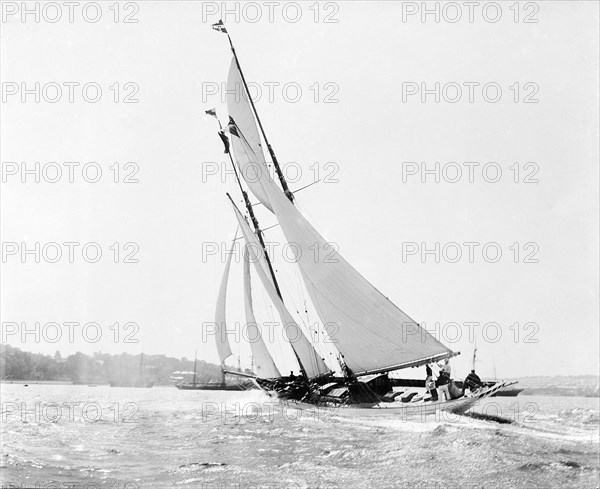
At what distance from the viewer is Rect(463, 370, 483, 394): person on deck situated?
1423 cm

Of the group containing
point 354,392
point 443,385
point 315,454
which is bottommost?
point 315,454

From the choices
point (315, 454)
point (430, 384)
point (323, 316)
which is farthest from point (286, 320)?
point (315, 454)

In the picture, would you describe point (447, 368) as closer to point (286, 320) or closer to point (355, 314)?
point (355, 314)

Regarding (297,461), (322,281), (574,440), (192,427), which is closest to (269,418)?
(192,427)

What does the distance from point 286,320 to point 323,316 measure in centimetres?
192

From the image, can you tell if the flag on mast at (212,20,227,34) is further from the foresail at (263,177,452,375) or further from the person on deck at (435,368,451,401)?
the person on deck at (435,368,451,401)

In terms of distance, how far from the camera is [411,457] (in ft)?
34.6

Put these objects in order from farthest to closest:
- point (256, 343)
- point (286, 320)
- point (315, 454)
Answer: point (256, 343) < point (286, 320) < point (315, 454)

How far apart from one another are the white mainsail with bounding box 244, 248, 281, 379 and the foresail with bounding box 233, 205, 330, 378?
0.95 metres

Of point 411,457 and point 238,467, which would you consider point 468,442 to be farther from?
point 238,467

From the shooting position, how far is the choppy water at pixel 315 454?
9.59m

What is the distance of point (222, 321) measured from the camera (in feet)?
59.5

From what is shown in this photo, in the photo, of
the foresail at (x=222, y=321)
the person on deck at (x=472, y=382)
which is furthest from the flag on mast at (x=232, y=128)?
the person on deck at (x=472, y=382)

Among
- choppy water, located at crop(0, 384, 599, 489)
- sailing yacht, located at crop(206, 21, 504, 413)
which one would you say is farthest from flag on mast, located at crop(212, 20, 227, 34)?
choppy water, located at crop(0, 384, 599, 489)
